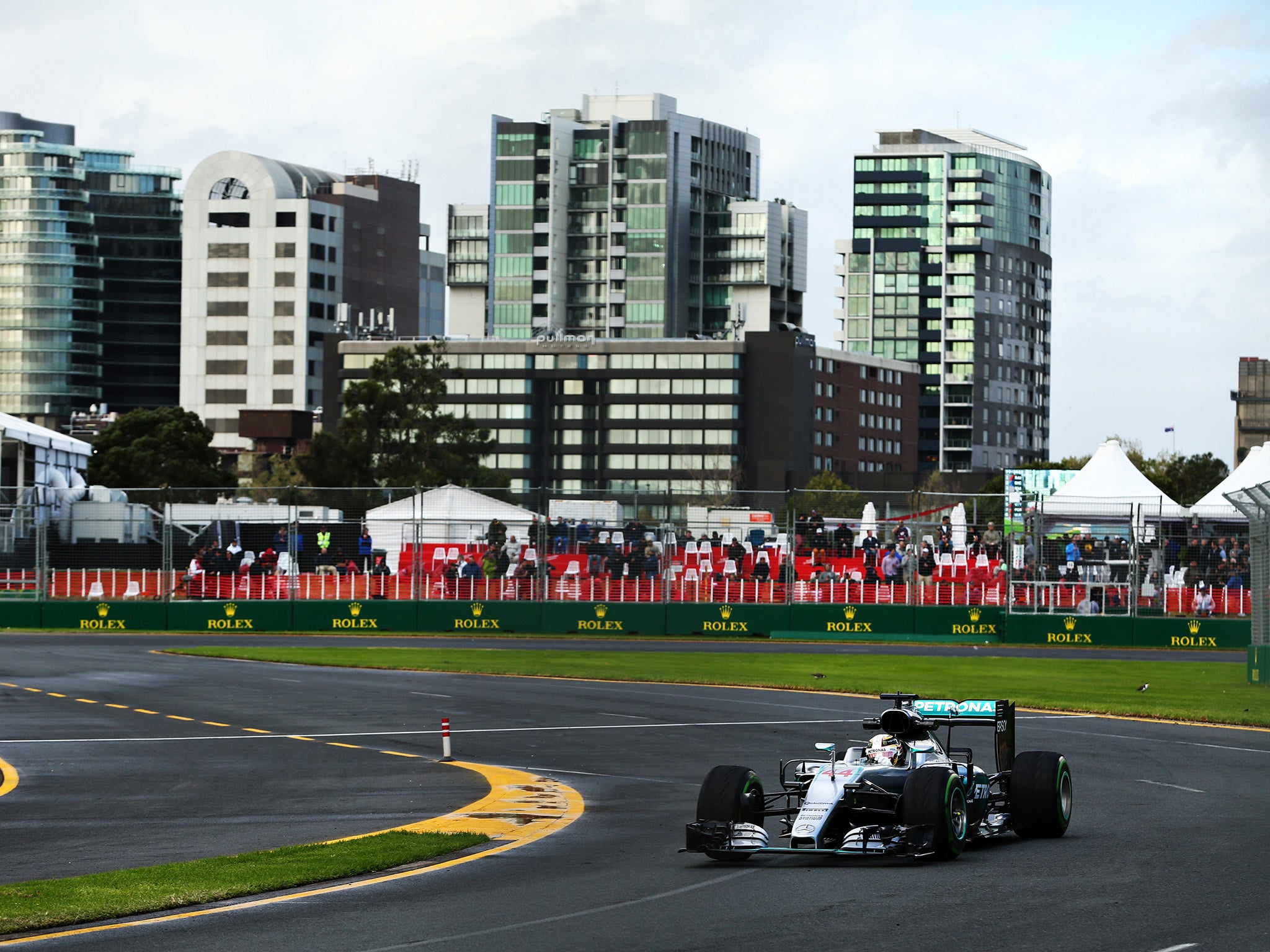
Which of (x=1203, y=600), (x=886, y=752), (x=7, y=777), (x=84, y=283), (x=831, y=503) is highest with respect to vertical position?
(x=84, y=283)

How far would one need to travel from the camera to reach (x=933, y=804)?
44.1 feet

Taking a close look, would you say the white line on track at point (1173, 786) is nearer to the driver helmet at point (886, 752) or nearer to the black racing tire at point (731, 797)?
the driver helmet at point (886, 752)

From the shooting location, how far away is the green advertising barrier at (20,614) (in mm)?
49844

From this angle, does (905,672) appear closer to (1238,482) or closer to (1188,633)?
(1188,633)

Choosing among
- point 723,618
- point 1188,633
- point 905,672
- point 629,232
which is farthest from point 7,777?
point 629,232

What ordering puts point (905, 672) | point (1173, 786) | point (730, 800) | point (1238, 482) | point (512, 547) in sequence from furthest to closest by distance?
point (1238, 482) < point (512, 547) < point (905, 672) < point (1173, 786) < point (730, 800)

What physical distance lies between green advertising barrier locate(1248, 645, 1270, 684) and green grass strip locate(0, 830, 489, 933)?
2333 centimetres

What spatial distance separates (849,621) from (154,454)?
7530cm

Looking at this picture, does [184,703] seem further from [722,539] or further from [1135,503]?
[1135,503]

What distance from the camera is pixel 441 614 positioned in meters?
48.8

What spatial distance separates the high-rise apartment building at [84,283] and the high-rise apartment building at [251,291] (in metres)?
12.4

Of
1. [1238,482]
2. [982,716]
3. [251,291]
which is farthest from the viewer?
[251,291]

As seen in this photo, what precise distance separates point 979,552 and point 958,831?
113 ft

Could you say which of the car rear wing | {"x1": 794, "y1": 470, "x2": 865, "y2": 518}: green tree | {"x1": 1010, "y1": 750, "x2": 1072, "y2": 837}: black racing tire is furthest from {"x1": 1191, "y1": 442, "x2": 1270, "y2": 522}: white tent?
{"x1": 1010, "y1": 750, "x2": 1072, "y2": 837}: black racing tire
